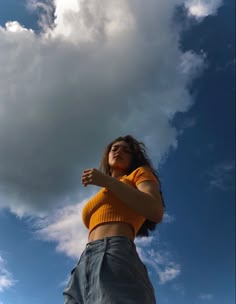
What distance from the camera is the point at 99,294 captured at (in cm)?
286

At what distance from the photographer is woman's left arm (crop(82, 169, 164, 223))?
334cm

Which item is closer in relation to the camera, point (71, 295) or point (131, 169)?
point (71, 295)

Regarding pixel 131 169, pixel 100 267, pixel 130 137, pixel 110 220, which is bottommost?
pixel 100 267

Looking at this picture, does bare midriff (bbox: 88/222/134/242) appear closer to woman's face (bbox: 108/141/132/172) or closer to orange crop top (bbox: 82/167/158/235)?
orange crop top (bbox: 82/167/158/235)

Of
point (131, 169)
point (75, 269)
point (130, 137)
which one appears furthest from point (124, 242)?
point (130, 137)

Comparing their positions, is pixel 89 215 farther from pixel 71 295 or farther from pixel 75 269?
pixel 71 295

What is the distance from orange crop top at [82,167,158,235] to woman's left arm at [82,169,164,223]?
0.55 ft

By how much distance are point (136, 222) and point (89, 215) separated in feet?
1.90

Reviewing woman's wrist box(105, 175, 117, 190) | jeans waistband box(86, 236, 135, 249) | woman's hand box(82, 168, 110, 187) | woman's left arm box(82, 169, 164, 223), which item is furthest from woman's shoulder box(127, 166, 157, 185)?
jeans waistband box(86, 236, 135, 249)

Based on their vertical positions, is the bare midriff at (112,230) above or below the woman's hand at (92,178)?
below

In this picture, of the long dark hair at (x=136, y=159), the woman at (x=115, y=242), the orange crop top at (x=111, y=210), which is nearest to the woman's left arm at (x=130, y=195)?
the woman at (x=115, y=242)

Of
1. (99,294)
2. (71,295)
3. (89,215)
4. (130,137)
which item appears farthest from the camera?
(130,137)

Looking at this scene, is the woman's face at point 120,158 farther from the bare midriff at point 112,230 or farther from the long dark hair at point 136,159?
the bare midriff at point 112,230

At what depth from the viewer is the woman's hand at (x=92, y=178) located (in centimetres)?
332
